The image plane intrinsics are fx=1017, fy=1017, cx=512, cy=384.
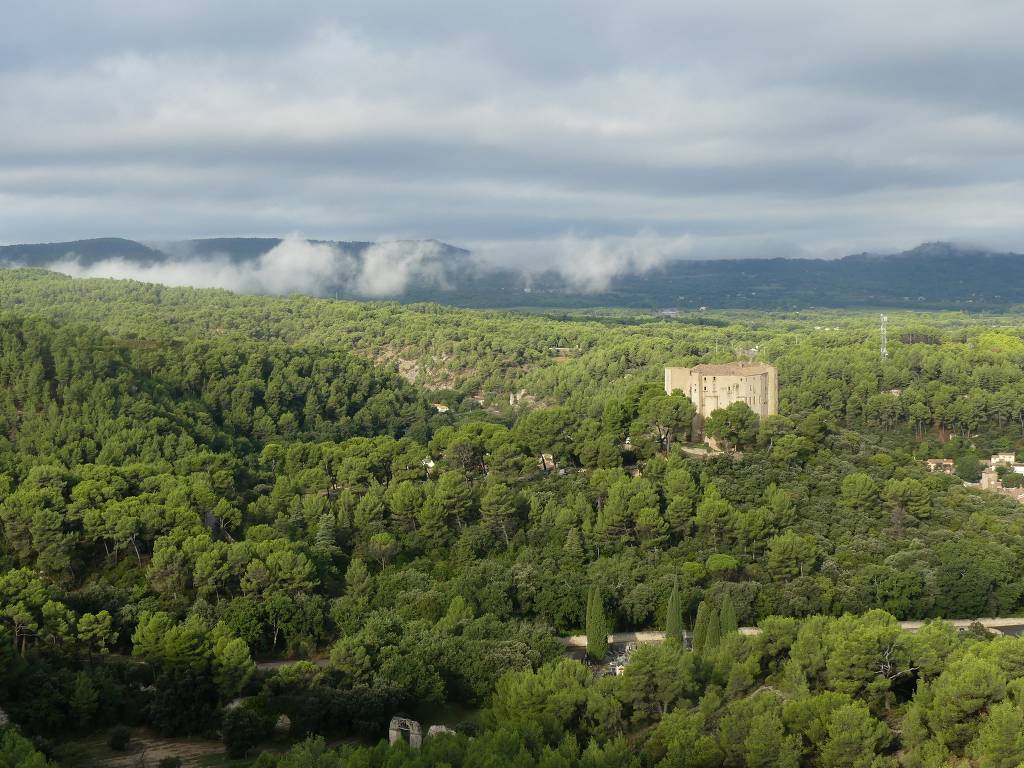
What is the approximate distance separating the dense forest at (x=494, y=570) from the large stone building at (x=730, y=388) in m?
1.42

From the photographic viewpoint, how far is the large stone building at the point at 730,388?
136ft

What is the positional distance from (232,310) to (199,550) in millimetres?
62635

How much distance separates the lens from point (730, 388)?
1629 inches

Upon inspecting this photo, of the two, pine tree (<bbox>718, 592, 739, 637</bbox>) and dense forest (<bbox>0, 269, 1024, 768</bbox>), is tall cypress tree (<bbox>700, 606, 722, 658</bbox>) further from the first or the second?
pine tree (<bbox>718, 592, 739, 637</bbox>)

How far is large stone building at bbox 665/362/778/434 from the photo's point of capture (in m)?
41.4

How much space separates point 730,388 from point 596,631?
701 inches

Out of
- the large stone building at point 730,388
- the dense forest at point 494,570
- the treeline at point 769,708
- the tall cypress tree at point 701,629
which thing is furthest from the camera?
the large stone building at point 730,388

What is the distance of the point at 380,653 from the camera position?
78.1 ft

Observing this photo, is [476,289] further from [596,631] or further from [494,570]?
[596,631]

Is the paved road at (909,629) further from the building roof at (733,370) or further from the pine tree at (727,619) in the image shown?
the building roof at (733,370)

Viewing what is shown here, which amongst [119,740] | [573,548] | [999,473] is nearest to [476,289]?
[999,473]

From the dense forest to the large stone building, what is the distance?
142cm

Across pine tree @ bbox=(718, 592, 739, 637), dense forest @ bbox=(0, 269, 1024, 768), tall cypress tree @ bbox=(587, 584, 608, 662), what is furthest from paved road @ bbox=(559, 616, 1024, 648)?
tall cypress tree @ bbox=(587, 584, 608, 662)

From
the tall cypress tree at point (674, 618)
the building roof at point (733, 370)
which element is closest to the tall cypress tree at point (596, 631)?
the tall cypress tree at point (674, 618)
